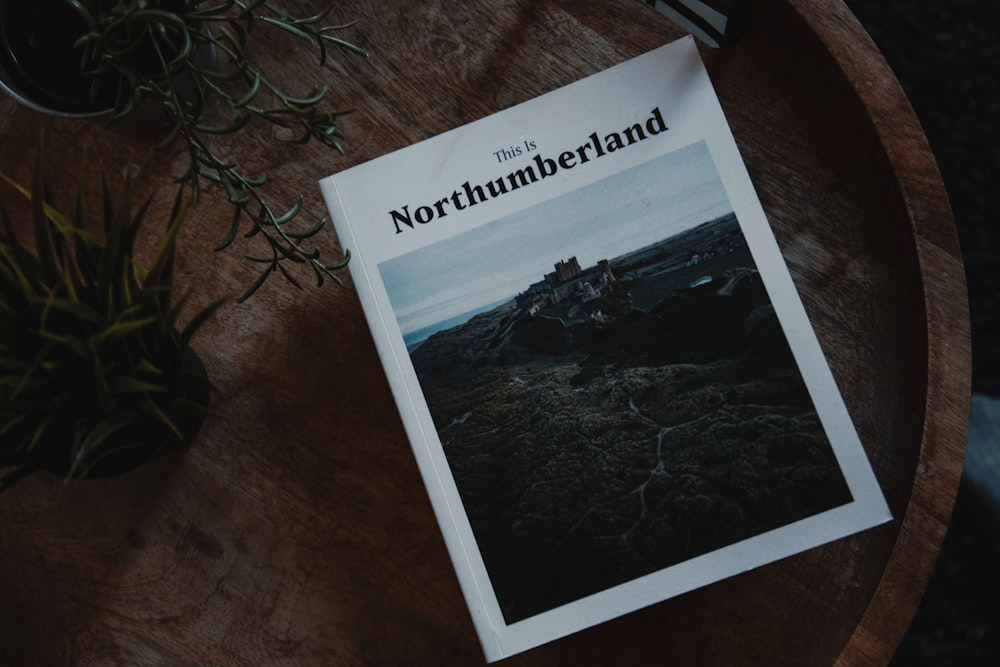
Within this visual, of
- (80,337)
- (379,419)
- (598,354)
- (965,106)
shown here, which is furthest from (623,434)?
(965,106)

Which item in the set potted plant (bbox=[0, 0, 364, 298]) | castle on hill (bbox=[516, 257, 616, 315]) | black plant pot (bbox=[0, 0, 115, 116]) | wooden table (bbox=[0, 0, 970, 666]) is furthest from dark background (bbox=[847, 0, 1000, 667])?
black plant pot (bbox=[0, 0, 115, 116])

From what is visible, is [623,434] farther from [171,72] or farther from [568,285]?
[171,72]

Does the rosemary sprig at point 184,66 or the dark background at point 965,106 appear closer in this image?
the rosemary sprig at point 184,66

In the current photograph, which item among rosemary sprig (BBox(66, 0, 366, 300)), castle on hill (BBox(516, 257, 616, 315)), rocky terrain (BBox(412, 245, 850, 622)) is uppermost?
rosemary sprig (BBox(66, 0, 366, 300))

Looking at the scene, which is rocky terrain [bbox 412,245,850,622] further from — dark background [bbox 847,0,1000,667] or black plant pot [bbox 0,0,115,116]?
dark background [bbox 847,0,1000,667]

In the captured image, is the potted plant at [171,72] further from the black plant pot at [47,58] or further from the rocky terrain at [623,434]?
the rocky terrain at [623,434]

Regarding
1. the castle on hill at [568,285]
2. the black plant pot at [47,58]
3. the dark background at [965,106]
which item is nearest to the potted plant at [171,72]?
the black plant pot at [47,58]

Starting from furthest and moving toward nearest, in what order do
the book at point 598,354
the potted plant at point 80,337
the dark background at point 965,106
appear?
the dark background at point 965,106
the book at point 598,354
the potted plant at point 80,337
